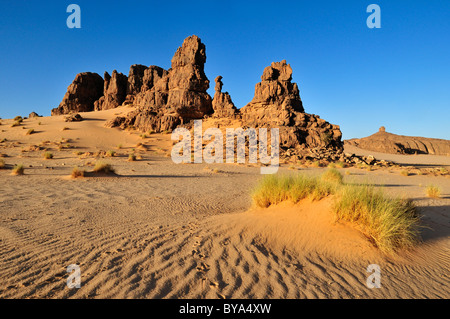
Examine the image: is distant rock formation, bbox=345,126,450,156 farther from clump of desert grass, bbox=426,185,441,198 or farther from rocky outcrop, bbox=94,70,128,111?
rocky outcrop, bbox=94,70,128,111

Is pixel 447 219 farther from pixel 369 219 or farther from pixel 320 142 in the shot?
pixel 320 142

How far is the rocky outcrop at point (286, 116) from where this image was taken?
1101 inches

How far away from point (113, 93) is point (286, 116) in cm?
4295

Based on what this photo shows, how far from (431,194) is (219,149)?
19.9 meters

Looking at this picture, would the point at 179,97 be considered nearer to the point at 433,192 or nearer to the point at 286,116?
the point at 286,116

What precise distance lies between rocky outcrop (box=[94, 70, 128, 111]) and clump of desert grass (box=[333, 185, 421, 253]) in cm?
5783

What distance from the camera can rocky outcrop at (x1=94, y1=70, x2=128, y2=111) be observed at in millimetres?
54634

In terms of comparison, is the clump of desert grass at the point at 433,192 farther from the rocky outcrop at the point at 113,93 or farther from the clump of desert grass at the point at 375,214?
the rocky outcrop at the point at 113,93

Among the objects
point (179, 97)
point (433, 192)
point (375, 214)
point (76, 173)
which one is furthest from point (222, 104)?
point (375, 214)

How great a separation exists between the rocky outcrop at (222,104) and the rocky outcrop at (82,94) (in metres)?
37.4

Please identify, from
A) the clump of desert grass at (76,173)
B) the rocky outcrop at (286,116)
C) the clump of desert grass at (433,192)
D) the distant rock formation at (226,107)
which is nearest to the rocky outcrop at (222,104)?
the distant rock formation at (226,107)

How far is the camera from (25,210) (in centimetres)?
587

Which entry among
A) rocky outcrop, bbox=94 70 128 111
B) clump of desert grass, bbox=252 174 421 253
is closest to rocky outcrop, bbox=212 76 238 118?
rocky outcrop, bbox=94 70 128 111
